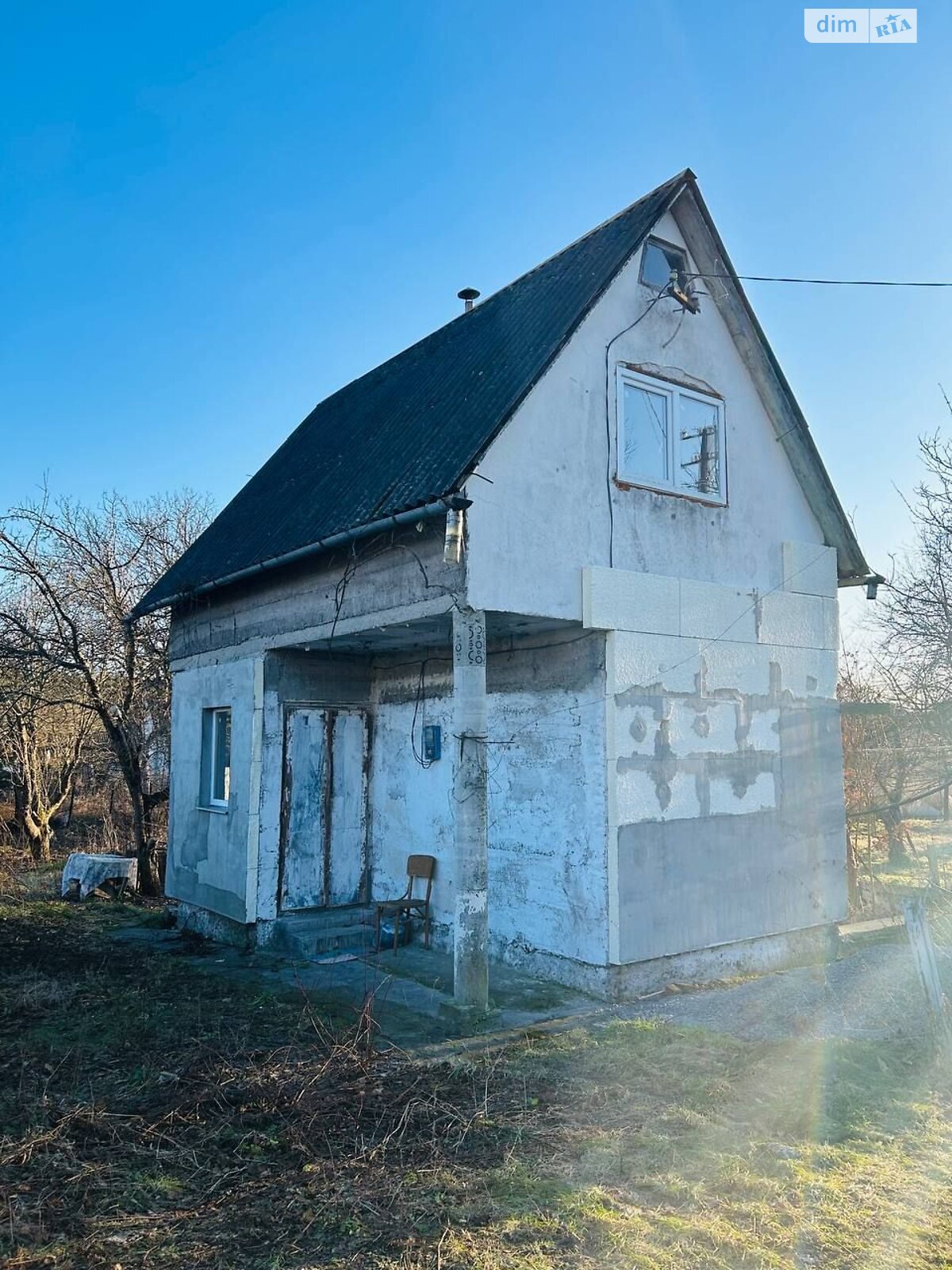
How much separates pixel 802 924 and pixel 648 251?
24.6ft

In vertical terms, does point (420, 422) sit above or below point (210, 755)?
above

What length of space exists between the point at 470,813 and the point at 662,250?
628 centimetres

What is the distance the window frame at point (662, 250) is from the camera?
31.3 ft

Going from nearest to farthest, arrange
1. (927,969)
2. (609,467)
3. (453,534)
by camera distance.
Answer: (927,969)
(453,534)
(609,467)

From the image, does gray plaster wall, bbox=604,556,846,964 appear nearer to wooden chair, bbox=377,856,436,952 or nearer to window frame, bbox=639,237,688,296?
wooden chair, bbox=377,856,436,952

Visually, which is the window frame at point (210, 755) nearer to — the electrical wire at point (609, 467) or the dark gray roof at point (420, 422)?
the dark gray roof at point (420, 422)

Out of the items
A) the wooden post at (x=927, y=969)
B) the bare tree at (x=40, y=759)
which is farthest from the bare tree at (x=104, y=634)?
the wooden post at (x=927, y=969)

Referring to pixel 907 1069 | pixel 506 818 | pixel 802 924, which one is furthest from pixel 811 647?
pixel 907 1069

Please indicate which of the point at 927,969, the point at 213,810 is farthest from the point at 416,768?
the point at 927,969

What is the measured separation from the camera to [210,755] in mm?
12367

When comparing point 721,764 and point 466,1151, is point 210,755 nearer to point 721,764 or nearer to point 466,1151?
point 721,764

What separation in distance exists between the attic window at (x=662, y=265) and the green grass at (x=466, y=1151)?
23.5 ft

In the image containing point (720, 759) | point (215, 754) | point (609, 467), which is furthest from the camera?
point (215, 754)

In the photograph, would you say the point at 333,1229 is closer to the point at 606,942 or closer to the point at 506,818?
the point at 606,942
